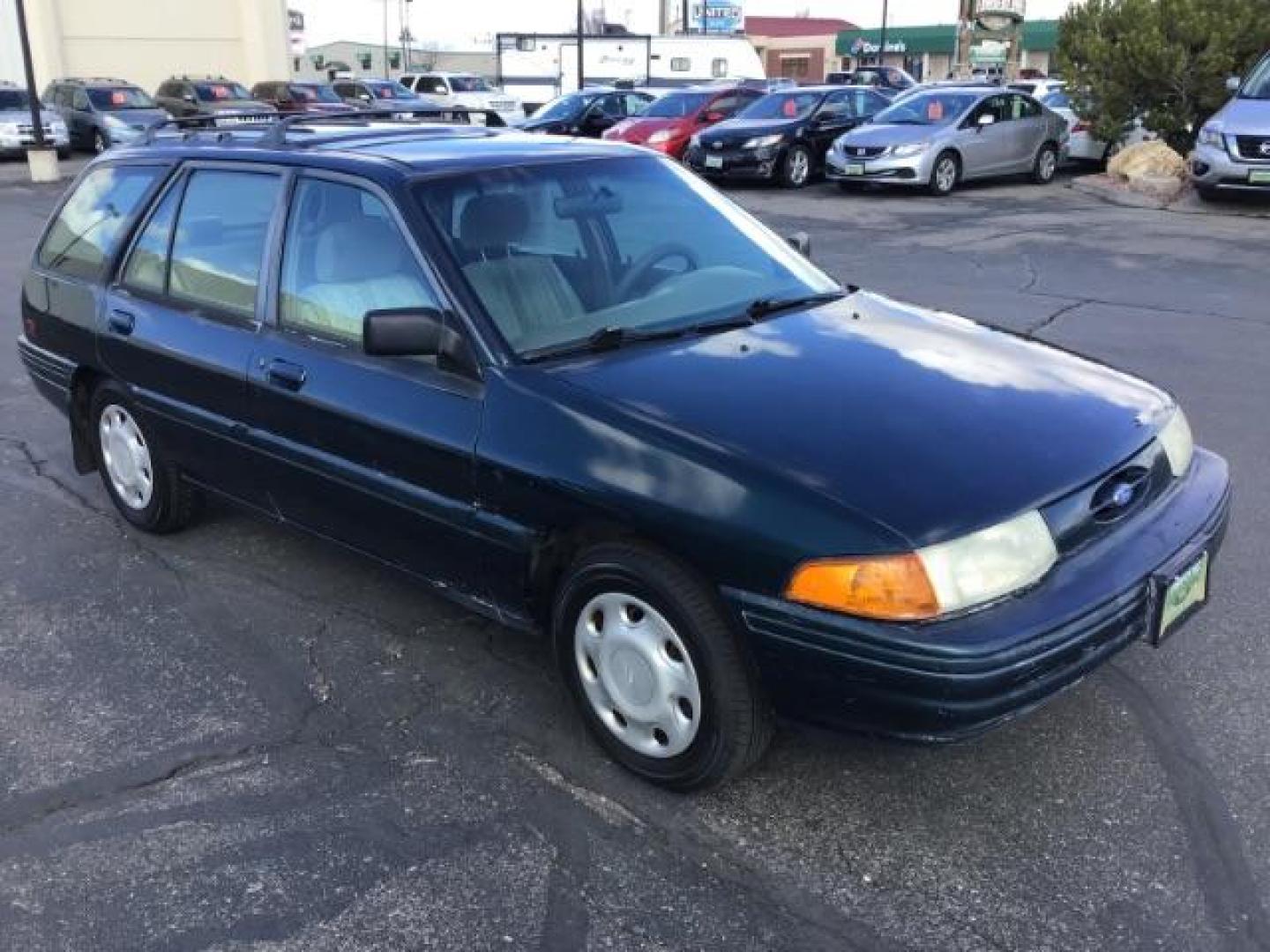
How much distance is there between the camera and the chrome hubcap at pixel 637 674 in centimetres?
292

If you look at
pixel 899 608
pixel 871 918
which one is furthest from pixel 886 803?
pixel 899 608

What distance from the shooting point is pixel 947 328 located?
378 cm

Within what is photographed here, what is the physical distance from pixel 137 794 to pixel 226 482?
54.5 inches

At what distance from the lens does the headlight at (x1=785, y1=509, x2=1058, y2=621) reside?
2.56 meters

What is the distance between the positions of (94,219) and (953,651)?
3944mm

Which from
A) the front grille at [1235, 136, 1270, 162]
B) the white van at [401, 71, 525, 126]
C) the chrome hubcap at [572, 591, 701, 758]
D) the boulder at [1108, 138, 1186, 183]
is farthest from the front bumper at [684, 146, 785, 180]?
the white van at [401, 71, 525, 126]

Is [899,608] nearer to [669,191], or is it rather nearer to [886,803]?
[886,803]

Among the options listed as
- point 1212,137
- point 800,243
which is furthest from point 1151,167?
point 800,243

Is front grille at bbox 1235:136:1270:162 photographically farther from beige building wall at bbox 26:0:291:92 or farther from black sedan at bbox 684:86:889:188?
beige building wall at bbox 26:0:291:92

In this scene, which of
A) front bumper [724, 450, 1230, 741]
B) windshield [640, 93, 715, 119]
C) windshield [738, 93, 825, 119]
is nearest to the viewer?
front bumper [724, 450, 1230, 741]

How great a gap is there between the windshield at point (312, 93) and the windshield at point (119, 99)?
3915 mm

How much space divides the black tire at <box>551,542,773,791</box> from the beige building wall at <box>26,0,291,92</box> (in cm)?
3859

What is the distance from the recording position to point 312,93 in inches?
1219

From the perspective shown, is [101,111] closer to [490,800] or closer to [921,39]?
[490,800]
